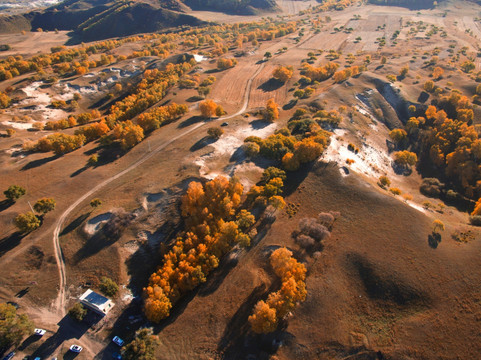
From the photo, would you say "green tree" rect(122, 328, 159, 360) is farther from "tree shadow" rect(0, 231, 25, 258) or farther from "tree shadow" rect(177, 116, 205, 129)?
"tree shadow" rect(177, 116, 205, 129)

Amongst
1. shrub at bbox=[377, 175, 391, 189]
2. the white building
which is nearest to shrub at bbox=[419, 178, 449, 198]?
shrub at bbox=[377, 175, 391, 189]

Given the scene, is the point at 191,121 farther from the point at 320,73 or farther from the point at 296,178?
the point at 320,73

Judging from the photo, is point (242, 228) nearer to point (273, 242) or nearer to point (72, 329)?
point (273, 242)

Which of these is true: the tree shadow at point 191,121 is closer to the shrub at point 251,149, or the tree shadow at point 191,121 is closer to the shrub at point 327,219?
the shrub at point 251,149

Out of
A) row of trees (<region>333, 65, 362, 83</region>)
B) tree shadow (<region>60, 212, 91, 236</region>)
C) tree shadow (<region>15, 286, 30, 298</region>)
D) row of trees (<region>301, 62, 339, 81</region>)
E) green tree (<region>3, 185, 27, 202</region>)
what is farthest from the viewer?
row of trees (<region>301, 62, 339, 81</region>)

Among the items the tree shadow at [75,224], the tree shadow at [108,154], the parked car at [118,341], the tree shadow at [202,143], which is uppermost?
the tree shadow at [202,143]

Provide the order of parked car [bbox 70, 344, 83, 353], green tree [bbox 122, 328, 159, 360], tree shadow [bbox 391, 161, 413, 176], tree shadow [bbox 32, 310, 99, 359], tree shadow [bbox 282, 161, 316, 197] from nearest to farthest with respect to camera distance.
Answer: green tree [bbox 122, 328, 159, 360], tree shadow [bbox 32, 310, 99, 359], parked car [bbox 70, 344, 83, 353], tree shadow [bbox 282, 161, 316, 197], tree shadow [bbox 391, 161, 413, 176]

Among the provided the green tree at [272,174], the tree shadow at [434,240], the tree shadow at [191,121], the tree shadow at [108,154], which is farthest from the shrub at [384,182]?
the tree shadow at [108,154]
